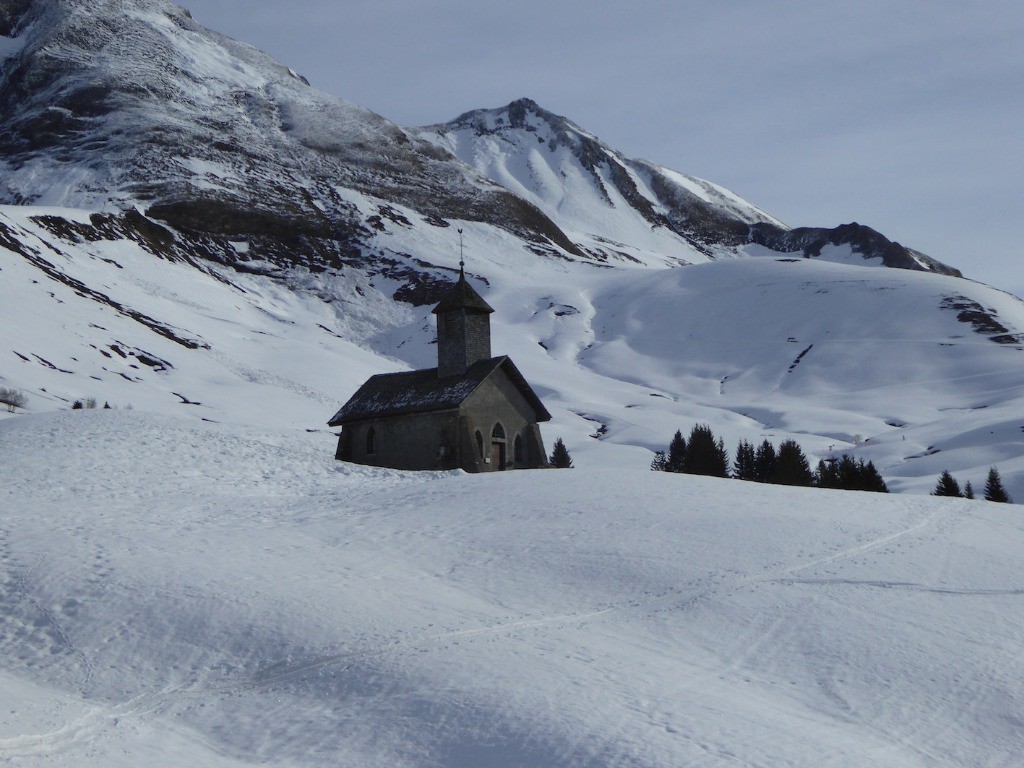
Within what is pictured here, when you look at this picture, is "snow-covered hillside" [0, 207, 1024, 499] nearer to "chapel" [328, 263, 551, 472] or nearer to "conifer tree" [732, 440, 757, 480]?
"conifer tree" [732, 440, 757, 480]

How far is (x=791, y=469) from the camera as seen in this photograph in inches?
2271

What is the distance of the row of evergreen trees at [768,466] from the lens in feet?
185

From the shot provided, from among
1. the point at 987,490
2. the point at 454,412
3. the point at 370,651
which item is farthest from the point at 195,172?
the point at 370,651

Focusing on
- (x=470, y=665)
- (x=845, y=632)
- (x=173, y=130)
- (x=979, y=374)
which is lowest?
(x=470, y=665)

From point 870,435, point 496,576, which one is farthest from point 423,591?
point 870,435

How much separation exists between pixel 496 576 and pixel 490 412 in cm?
2055

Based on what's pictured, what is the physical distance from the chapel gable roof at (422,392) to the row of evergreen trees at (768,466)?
62.2 ft

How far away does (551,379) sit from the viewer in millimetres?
106750

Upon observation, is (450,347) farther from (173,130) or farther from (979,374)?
(173,130)

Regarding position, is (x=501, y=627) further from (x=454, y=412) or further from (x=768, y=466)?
(x=768, y=466)

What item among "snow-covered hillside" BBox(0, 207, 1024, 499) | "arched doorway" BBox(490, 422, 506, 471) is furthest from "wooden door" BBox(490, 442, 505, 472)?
"snow-covered hillside" BBox(0, 207, 1024, 499)

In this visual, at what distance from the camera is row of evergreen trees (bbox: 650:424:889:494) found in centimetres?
5644

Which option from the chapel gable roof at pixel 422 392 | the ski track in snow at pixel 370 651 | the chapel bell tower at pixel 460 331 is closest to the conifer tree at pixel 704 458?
the chapel gable roof at pixel 422 392

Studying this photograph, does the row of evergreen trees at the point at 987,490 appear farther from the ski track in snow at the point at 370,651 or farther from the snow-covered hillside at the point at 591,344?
the ski track in snow at the point at 370,651
